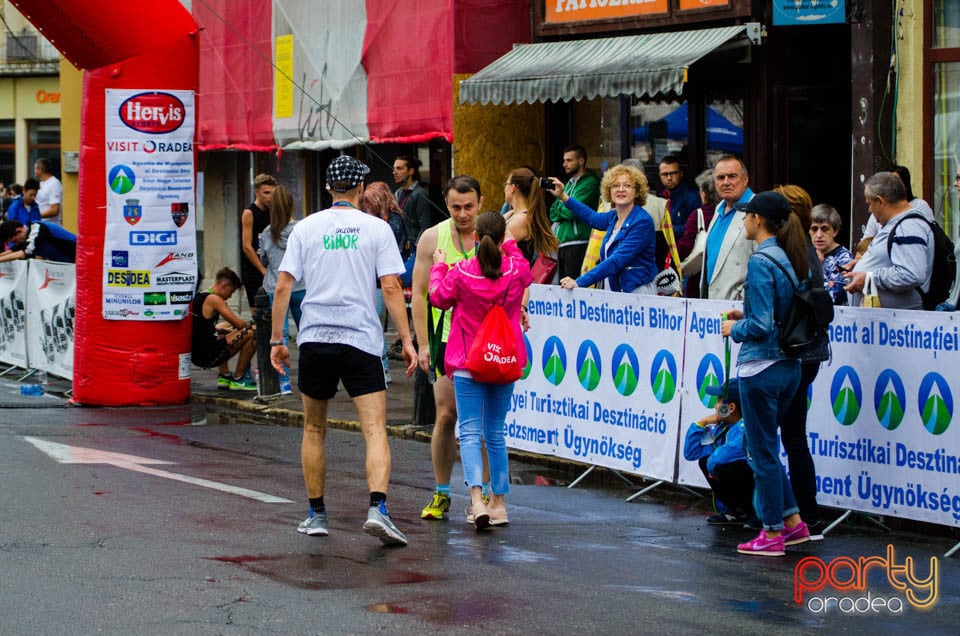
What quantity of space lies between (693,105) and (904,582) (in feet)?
33.0

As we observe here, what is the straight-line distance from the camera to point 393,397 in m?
14.8

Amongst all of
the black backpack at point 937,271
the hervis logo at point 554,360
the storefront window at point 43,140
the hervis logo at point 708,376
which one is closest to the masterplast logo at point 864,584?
the hervis logo at point 708,376

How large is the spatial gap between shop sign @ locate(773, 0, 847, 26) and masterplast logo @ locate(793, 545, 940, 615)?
7.21m

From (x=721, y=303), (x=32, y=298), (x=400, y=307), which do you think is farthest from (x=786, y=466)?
(x=32, y=298)

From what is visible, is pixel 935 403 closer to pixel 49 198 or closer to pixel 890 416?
pixel 890 416

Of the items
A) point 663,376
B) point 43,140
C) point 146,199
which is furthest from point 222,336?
point 43,140

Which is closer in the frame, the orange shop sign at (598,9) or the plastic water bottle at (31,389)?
the plastic water bottle at (31,389)

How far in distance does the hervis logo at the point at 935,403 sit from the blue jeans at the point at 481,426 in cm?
222

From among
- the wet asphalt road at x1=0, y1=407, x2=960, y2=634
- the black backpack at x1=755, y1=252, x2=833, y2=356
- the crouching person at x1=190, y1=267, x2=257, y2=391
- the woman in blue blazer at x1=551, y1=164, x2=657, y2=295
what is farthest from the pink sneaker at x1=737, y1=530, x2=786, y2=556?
the crouching person at x1=190, y1=267, x2=257, y2=391

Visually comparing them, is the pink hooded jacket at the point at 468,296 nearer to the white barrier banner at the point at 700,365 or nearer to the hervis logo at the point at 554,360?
the white barrier banner at the point at 700,365

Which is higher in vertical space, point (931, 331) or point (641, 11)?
point (641, 11)

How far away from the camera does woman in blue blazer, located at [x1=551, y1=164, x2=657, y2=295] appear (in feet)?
37.3

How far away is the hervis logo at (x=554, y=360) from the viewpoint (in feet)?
36.3

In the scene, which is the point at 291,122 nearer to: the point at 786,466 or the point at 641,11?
the point at 641,11
